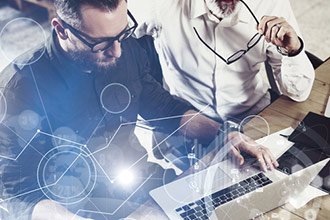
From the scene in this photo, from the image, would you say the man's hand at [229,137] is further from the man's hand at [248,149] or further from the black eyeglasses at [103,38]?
the black eyeglasses at [103,38]

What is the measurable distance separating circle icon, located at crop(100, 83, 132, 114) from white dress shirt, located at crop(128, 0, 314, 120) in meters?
0.10

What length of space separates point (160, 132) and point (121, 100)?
12 centimetres

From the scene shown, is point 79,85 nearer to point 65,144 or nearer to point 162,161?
point 65,144

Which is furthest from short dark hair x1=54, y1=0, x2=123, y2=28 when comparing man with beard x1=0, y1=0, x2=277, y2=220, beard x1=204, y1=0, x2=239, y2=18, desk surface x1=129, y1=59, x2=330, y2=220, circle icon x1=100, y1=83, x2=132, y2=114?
desk surface x1=129, y1=59, x2=330, y2=220

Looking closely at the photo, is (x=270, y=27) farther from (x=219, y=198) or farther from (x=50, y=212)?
(x=50, y=212)

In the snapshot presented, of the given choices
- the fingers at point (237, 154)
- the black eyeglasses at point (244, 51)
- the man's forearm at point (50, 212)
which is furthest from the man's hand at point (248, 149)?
the man's forearm at point (50, 212)

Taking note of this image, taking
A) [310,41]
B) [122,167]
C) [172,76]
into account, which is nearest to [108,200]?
[122,167]

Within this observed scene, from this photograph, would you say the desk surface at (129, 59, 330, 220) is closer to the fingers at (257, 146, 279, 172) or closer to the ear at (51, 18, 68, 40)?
the fingers at (257, 146, 279, 172)

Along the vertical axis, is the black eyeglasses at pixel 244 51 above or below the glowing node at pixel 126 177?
above

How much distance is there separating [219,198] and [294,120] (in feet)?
1.07

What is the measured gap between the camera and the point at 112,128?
89 cm

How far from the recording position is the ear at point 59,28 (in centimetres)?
79

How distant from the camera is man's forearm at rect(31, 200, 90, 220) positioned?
34.0 inches

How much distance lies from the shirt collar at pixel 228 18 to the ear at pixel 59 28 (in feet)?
0.95
